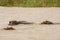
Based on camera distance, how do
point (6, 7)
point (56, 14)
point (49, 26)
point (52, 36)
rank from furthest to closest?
point (6, 7)
point (56, 14)
point (49, 26)
point (52, 36)

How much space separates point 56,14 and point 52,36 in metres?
0.33

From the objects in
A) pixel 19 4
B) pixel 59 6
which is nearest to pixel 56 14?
pixel 59 6

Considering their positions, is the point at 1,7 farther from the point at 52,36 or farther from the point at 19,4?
the point at 52,36

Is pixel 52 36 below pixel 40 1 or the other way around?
below

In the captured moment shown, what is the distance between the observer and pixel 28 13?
4.50ft

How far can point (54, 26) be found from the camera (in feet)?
3.91

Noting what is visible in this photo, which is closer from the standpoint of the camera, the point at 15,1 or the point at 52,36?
the point at 52,36

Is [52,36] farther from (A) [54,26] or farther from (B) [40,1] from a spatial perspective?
(B) [40,1]

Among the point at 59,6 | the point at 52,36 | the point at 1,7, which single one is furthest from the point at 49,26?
the point at 1,7

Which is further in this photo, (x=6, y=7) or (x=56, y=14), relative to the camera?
(x=6, y=7)

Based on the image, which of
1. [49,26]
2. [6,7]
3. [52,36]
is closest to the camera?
[52,36]

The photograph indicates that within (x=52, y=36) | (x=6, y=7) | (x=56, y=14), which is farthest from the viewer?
(x=6, y=7)

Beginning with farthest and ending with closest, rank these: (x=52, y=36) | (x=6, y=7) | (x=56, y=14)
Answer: (x=6, y=7) → (x=56, y=14) → (x=52, y=36)

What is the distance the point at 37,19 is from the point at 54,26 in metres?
0.15
